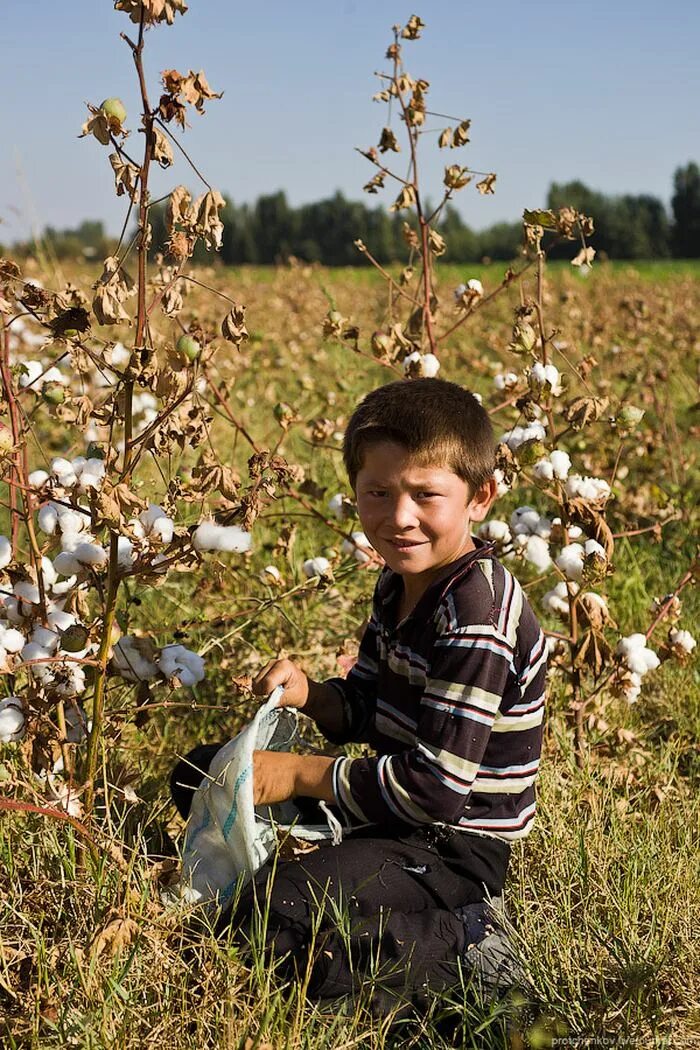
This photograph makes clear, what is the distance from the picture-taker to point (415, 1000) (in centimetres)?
164

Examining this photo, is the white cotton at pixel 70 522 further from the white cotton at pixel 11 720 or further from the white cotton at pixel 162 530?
the white cotton at pixel 11 720

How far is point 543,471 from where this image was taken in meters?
2.11

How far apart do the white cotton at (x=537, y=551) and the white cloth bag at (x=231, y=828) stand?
697 millimetres

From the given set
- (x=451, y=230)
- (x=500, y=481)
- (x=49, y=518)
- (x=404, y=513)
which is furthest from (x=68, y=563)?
(x=451, y=230)

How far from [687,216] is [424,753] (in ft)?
114

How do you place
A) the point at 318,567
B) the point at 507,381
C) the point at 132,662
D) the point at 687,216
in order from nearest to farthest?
the point at 132,662 < the point at 318,567 < the point at 507,381 < the point at 687,216

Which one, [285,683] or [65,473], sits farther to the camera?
[285,683]

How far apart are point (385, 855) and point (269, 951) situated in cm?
24

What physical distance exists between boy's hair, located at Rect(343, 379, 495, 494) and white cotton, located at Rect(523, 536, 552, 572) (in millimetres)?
423

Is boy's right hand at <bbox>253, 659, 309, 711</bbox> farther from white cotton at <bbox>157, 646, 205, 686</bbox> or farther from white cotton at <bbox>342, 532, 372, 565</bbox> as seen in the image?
white cotton at <bbox>342, 532, 372, 565</bbox>

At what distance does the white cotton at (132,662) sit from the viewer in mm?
1856

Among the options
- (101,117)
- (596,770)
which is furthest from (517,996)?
(101,117)

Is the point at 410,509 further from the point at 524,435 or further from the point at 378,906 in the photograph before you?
the point at 378,906

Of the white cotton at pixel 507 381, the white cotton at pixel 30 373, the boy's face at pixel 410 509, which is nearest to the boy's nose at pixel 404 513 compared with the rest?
the boy's face at pixel 410 509
